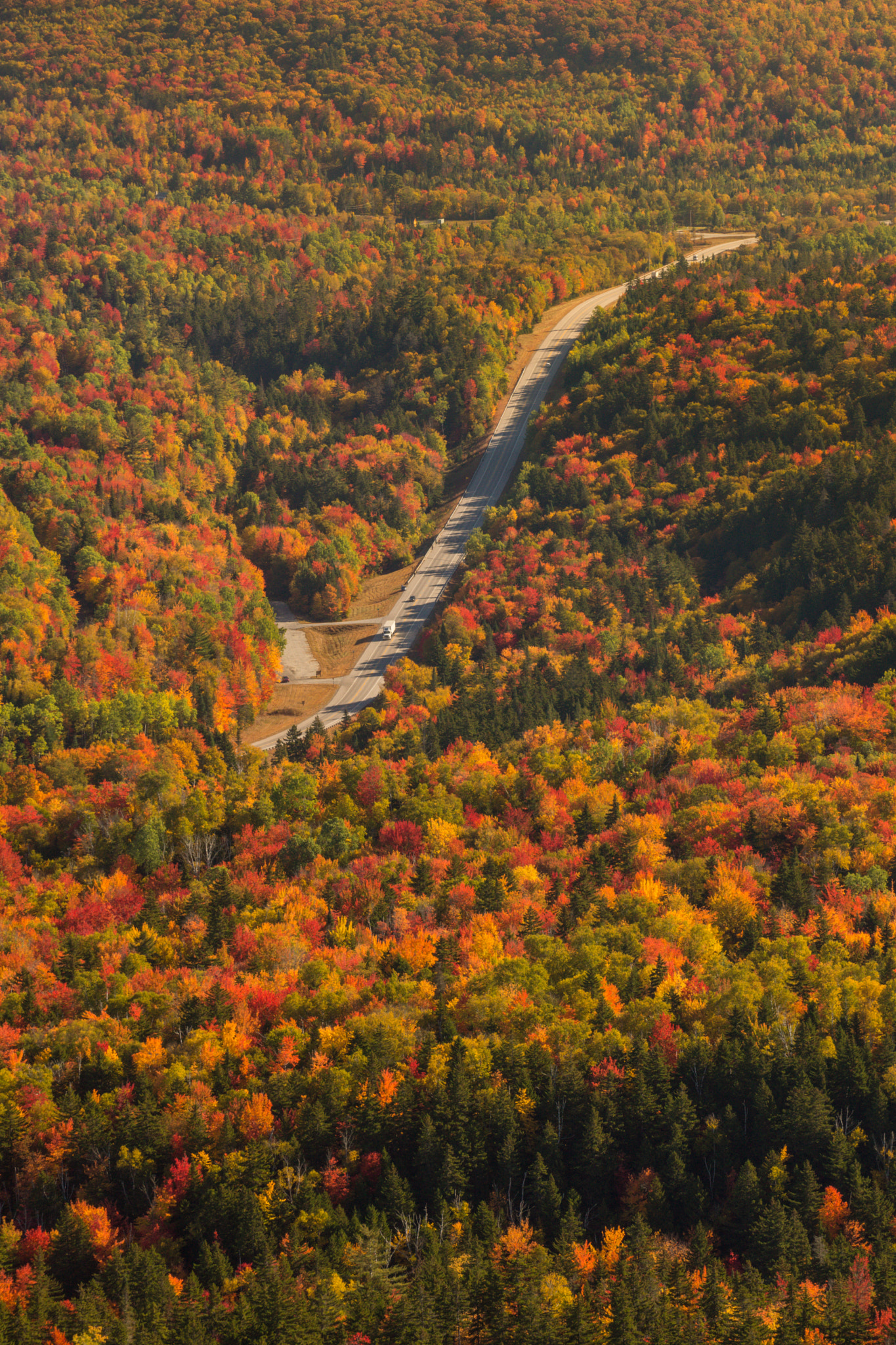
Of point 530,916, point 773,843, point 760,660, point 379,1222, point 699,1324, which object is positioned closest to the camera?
point 699,1324

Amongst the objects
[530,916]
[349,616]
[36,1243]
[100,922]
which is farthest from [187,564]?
[36,1243]

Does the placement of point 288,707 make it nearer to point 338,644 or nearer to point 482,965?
point 338,644

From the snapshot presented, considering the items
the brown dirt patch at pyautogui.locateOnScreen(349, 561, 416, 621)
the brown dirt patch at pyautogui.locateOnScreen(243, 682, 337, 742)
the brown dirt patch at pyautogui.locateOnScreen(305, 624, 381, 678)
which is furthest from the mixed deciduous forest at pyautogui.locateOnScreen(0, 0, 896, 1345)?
the brown dirt patch at pyautogui.locateOnScreen(349, 561, 416, 621)

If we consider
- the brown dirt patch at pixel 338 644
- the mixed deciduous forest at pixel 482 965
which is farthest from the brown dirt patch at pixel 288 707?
the brown dirt patch at pixel 338 644

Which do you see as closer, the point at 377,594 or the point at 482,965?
the point at 482,965

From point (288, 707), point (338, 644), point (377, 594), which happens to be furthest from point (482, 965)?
point (377, 594)

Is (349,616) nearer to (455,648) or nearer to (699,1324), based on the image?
(455,648)

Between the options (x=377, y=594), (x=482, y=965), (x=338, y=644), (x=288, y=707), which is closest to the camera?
(x=482, y=965)

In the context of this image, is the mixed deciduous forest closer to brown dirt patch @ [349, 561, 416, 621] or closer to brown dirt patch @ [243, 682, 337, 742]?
brown dirt patch @ [243, 682, 337, 742]
